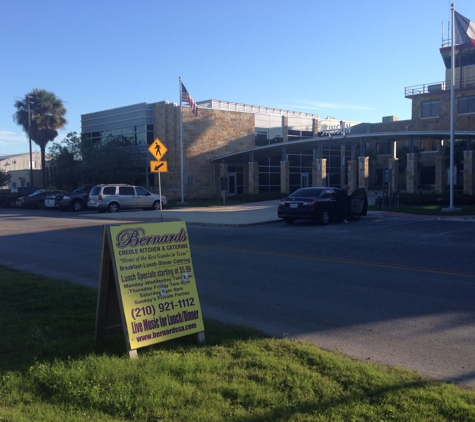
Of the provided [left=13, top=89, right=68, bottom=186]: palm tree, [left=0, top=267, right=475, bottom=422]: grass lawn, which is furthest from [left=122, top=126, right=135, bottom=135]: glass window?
[left=0, top=267, right=475, bottom=422]: grass lawn

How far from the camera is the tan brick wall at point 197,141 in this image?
43344mm

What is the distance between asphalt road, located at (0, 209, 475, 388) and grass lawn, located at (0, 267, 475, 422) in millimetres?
677

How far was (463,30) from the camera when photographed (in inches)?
934

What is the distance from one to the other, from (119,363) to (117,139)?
4067 cm

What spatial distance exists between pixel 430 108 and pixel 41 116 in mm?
38024

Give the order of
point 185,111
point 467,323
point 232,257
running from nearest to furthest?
point 467,323
point 232,257
point 185,111

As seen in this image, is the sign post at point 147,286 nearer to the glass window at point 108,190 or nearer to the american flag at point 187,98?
the glass window at point 108,190

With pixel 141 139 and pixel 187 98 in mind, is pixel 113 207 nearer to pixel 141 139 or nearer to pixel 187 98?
pixel 187 98

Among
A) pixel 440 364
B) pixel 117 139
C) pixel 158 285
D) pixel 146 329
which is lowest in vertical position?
pixel 440 364

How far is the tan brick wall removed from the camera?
4334 centimetres

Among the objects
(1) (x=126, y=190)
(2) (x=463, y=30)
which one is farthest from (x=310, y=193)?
(1) (x=126, y=190)

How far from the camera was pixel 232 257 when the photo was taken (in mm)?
12570

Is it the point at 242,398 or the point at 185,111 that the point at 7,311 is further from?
the point at 185,111

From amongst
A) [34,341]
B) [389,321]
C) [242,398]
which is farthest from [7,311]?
[389,321]
